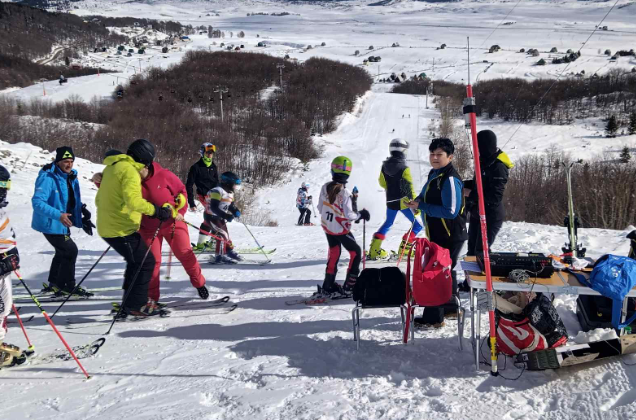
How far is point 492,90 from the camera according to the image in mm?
65062

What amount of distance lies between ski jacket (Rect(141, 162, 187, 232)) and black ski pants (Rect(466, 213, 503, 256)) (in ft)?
11.4

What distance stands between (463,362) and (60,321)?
4534 millimetres

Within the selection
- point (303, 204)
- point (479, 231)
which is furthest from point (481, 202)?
point (303, 204)

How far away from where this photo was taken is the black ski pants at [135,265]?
4871 mm

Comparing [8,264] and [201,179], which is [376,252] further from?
[8,264]

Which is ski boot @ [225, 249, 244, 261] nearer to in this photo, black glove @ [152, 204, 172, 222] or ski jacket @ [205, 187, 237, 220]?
ski jacket @ [205, 187, 237, 220]

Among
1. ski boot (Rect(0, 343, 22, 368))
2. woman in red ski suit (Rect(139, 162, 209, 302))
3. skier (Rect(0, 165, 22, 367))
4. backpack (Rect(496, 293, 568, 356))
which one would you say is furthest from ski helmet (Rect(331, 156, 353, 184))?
ski boot (Rect(0, 343, 22, 368))

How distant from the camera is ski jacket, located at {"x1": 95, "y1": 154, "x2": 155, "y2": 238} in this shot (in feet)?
15.0

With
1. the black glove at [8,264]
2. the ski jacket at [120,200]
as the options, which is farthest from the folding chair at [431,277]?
the black glove at [8,264]

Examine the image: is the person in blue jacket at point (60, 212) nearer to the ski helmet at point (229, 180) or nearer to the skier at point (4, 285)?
the skier at point (4, 285)

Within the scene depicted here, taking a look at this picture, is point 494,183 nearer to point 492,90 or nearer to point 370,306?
point 370,306

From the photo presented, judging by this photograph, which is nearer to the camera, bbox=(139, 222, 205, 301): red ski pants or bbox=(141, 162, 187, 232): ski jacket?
bbox=(141, 162, 187, 232): ski jacket

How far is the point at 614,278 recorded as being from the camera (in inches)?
129

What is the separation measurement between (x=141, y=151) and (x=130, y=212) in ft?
2.18
